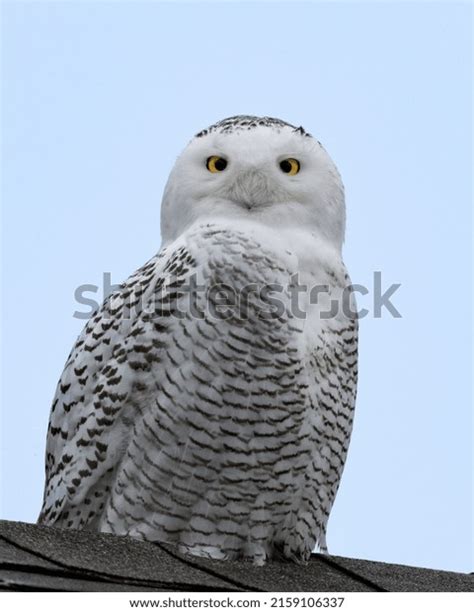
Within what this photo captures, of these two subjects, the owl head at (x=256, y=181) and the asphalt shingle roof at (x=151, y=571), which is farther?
the owl head at (x=256, y=181)

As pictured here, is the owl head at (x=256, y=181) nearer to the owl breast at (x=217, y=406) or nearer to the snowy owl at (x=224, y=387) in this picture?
the snowy owl at (x=224, y=387)

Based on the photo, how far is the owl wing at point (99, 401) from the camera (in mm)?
4539

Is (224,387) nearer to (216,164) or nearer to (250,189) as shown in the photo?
(250,189)

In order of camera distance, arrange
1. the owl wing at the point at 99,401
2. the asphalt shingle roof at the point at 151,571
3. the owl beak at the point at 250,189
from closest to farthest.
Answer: the asphalt shingle roof at the point at 151,571 → the owl wing at the point at 99,401 → the owl beak at the point at 250,189

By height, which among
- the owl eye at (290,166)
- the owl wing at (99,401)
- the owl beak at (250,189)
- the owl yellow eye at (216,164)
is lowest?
the owl wing at (99,401)

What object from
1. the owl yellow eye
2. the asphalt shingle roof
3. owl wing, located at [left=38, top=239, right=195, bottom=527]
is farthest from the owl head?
the asphalt shingle roof

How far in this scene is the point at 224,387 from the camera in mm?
4410

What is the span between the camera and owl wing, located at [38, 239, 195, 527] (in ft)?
14.9

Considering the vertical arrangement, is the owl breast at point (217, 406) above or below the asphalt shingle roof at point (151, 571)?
above

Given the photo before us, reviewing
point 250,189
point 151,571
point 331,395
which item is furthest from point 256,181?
point 151,571

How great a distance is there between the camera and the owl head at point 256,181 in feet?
15.7

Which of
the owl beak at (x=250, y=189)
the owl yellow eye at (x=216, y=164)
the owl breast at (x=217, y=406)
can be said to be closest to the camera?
the owl breast at (x=217, y=406)

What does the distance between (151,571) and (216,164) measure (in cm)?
168

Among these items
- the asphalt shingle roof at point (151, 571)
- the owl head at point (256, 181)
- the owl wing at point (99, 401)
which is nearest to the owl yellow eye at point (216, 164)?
the owl head at point (256, 181)
